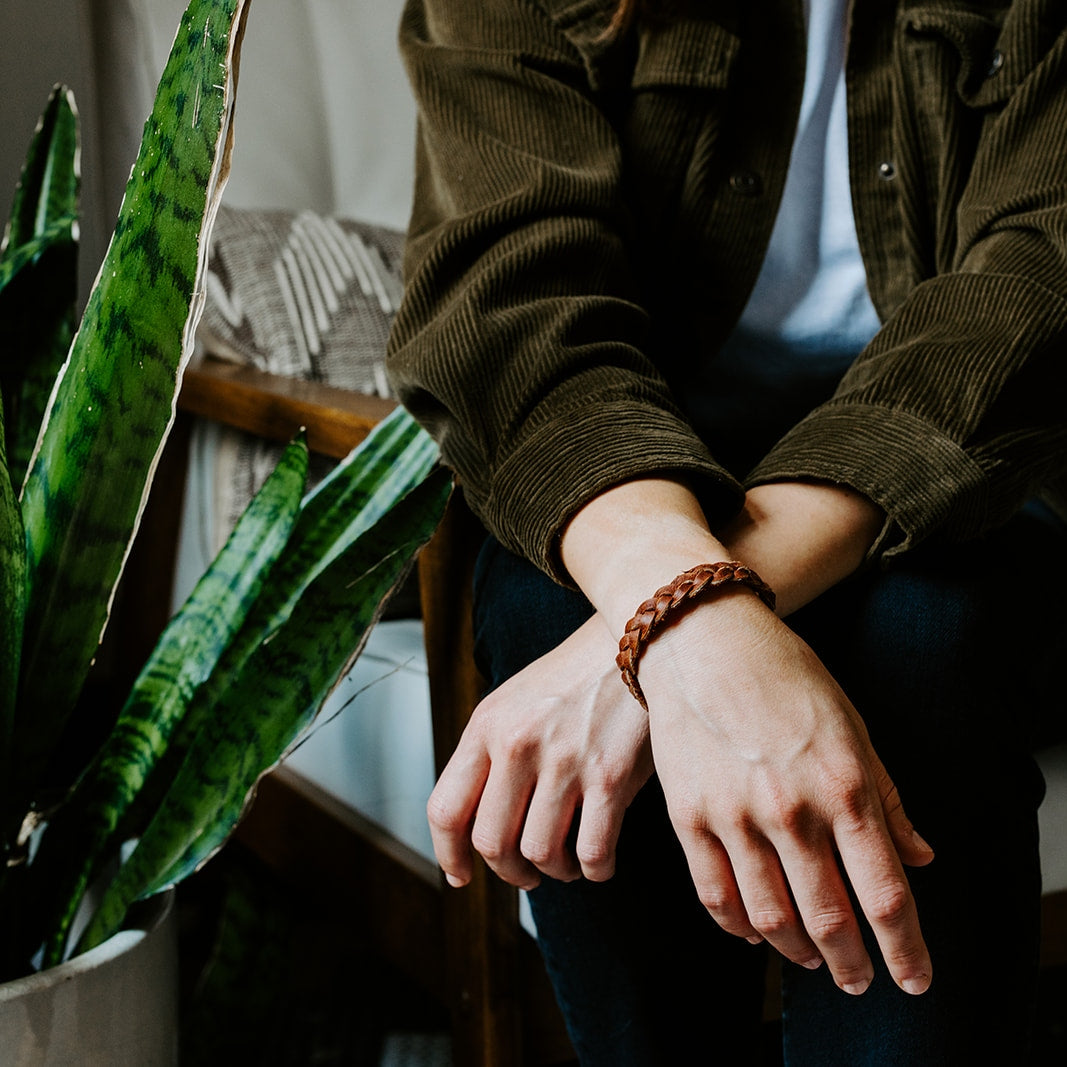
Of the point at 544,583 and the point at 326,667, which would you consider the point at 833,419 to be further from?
the point at 326,667

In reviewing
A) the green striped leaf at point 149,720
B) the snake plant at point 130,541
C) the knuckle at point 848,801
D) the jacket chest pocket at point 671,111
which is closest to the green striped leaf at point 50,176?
the snake plant at point 130,541

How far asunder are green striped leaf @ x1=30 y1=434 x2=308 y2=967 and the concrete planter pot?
0.04 m

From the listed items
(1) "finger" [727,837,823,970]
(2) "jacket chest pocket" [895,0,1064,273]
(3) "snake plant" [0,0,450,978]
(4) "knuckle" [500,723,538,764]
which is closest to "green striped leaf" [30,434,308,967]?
(3) "snake plant" [0,0,450,978]

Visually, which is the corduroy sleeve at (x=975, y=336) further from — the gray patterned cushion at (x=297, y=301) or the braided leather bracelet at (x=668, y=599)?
the gray patterned cushion at (x=297, y=301)

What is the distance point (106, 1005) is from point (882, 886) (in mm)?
394

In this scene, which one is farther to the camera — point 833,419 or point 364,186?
point 364,186

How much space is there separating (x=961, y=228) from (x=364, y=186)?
79 centimetres

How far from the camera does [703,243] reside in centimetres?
72

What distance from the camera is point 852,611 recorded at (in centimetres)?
54

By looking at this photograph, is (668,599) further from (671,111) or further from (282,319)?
(282,319)

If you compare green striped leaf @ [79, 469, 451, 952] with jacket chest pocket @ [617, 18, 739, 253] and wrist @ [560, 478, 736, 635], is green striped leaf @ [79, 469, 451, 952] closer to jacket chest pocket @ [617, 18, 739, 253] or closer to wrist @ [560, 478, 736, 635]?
wrist @ [560, 478, 736, 635]

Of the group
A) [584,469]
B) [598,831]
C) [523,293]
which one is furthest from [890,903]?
[523,293]

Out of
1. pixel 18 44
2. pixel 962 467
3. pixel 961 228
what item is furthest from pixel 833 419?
pixel 18 44

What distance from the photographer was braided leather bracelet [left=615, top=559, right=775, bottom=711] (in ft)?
1.47
